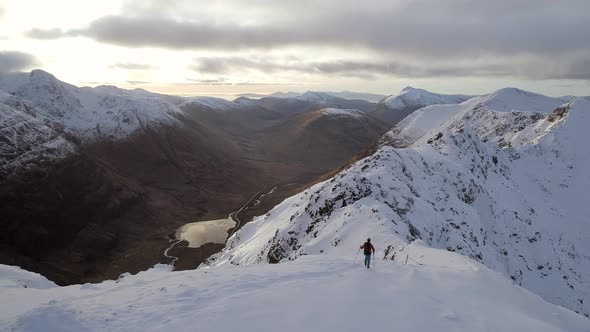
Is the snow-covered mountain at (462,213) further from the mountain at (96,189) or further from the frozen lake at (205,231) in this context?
the mountain at (96,189)

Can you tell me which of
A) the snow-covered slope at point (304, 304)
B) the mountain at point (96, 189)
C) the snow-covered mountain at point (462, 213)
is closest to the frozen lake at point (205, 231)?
the mountain at point (96, 189)

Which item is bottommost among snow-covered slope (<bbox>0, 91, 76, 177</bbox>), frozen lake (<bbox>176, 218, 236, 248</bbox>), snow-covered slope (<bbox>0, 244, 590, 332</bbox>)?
frozen lake (<bbox>176, 218, 236, 248</bbox>)

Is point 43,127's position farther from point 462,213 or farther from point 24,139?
point 462,213

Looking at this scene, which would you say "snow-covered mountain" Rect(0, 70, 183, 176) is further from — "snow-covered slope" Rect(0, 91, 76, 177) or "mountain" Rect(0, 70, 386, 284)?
"mountain" Rect(0, 70, 386, 284)

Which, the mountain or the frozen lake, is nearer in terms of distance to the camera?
the mountain

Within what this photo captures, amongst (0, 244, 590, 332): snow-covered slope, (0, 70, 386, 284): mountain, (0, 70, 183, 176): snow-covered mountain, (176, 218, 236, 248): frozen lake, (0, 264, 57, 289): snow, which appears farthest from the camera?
(0, 70, 183, 176): snow-covered mountain

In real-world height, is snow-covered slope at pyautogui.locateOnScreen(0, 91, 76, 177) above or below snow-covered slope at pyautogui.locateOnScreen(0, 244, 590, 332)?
below

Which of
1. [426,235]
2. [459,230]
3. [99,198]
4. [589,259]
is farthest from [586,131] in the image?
[99,198]

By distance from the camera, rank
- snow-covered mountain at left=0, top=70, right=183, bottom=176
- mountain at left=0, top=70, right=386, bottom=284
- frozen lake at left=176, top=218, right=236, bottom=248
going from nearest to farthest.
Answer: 1. mountain at left=0, top=70, right=386, bottom=284
2. frozen lake at left=176, top=218, right=236, bottom=248
3. snow-covered mountain at left=0, top=70, right=183, bottom=176

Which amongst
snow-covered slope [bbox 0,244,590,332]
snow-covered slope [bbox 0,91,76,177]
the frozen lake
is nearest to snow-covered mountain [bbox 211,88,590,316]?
snow-covered slope [bbox 0,244,590,332]
